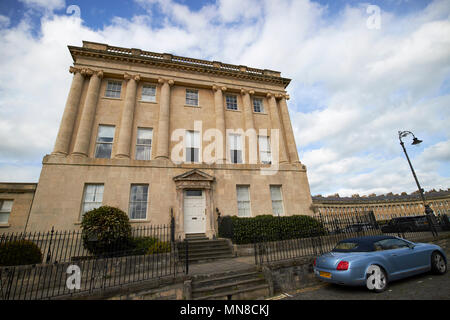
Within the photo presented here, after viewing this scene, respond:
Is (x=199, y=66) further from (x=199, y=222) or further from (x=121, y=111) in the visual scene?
(x=199, y=222)

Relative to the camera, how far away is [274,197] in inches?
607

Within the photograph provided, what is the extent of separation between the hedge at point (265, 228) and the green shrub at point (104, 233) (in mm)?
5296

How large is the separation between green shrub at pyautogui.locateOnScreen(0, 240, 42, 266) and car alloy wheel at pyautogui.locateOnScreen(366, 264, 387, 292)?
11.8m

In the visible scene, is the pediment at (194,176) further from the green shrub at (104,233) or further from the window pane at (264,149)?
the window pane at (264,149)

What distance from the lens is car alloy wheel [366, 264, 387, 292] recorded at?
5.32 meters

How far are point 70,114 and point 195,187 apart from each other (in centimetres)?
990

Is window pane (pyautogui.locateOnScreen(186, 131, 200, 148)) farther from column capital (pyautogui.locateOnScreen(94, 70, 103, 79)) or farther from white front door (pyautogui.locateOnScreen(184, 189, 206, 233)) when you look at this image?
column capital (pyautogui.locateOnScreen(94, 70, 103, 79))

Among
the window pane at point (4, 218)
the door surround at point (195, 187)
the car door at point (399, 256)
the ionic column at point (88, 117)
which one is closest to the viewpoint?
the car door at point (399, 256)

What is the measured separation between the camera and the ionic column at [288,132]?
1709 cm

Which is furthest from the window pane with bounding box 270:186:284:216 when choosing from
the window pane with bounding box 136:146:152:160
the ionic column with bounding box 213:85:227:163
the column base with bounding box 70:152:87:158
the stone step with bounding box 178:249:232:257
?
the column base with bounding box 70:152:87:158

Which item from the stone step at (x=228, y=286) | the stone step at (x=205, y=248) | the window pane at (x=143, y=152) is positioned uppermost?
the window pane at (x=143, y=152)

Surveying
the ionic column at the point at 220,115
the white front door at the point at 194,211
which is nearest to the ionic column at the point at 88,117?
the white front door at the point at 194,211
